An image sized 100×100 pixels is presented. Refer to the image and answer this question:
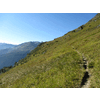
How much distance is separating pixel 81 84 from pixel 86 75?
10.8 feet
